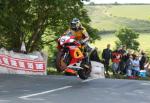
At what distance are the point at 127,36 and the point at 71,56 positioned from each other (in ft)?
296

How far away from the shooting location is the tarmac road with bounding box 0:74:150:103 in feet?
40.6

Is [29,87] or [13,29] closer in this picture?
[29,87]

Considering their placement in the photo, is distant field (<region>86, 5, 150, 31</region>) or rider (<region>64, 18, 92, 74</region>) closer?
rider (<region>64, 18, 92, 74</region>)

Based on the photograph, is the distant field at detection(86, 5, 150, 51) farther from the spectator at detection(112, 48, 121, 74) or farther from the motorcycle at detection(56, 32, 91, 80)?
the motorcycle at detection(56, 32, 91, 80)

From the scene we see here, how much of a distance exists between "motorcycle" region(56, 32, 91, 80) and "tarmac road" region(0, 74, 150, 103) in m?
0.53

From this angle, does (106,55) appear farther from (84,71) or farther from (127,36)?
(127,36)

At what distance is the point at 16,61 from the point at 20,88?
7414 millimetres

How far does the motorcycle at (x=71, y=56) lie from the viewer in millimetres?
15367

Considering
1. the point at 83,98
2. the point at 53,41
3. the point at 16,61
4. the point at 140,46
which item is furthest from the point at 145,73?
the point at 140,46

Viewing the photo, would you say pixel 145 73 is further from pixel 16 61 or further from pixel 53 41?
pixel 53 41

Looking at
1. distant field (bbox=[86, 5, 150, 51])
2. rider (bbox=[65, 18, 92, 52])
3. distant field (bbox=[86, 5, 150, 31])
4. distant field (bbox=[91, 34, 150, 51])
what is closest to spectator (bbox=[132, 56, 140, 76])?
rider (bbox=[65, 18, 92, 52])

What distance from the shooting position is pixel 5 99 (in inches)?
467

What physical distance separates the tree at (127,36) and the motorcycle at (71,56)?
84.4 meters

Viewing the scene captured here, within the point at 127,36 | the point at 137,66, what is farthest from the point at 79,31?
the point at 127,36
